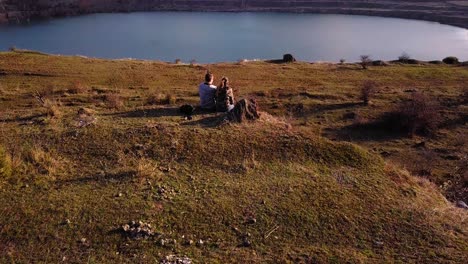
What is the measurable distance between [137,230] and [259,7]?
10575cm

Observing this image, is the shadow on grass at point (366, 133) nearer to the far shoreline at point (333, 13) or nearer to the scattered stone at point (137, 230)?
the scattered stone at point (137, 230)

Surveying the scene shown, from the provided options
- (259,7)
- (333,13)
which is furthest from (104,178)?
(259,7)

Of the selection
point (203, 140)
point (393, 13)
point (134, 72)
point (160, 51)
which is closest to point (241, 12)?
point (393, 13)

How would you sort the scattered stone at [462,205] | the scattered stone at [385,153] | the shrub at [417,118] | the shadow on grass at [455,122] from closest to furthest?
the scattered stone at [462,205], the scattered stone at [385,153], the shrub at [417,118], the shadow on grass at [455,122]

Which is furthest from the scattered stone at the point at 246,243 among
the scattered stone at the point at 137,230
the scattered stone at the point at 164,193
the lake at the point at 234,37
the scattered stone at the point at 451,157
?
the lake at the point at 234,37

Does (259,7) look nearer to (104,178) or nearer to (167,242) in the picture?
(104,178)

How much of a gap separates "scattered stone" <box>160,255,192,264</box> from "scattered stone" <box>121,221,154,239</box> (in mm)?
685

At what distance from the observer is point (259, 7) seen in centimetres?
10919

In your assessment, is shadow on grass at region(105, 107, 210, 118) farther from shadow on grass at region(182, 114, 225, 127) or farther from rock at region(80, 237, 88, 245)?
rock at region(80, 237, 88, 245)

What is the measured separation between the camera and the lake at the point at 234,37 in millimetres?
57656

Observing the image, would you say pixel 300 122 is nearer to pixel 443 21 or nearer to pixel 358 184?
pixel 358 184

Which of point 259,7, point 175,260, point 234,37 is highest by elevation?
point 259,7

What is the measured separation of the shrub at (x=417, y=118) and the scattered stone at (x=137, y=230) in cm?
1498

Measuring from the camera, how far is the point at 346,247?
8.48m
